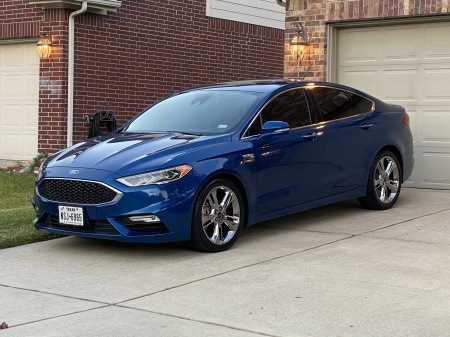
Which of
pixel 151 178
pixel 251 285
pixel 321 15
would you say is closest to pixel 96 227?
pixel 151 178

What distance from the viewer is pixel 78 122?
1521 centimetres

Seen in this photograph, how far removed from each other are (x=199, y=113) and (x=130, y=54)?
26.5ft

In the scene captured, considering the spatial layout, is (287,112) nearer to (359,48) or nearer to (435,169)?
(435,169)

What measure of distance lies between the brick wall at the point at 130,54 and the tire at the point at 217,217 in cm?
776

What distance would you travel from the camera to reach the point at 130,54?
16266mm

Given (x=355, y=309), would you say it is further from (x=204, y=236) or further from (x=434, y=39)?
(x=434, y=39)

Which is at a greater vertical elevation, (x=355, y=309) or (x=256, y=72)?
(x=256, y=72)

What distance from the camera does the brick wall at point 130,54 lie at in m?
15.0

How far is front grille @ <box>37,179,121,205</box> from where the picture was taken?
7262 mm

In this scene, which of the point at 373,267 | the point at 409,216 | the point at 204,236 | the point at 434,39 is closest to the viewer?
the point at 373,267

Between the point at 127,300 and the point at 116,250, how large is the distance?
1822mm

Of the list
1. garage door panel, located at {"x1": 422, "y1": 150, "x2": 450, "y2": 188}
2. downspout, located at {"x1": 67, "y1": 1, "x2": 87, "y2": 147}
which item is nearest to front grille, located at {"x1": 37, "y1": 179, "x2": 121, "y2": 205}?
garage door panel, located at {"x1": 422, "y1": 150, "x2": 450, "y2": 188}

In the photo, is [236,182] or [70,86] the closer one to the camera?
[236,182]

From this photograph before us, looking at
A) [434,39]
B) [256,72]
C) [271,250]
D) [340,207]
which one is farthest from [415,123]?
[256,72]
